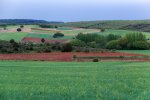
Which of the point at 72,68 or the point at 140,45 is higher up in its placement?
the point at 72,68

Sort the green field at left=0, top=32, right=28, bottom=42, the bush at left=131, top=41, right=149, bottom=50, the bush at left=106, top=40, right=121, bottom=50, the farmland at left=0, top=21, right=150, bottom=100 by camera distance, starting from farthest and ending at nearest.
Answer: the green field at left=0, top=32, right=28, bottom=42 < the bush at left=106, top=40, right=121, bottom=50 < the bush at left=131, top=41, right=149, bottom=50 < the farmland at left=0, top=21, right=150, bottom=100

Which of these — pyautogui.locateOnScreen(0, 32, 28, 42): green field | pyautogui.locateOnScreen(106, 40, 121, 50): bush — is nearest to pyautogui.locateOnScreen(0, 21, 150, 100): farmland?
pyautogui.locateOnScreen(0, 32, 28, 42): green field

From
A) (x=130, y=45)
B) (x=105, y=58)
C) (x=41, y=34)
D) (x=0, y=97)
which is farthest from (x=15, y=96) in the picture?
(x=41, y=34)

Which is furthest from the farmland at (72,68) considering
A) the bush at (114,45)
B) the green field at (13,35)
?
the bush at (114,45)

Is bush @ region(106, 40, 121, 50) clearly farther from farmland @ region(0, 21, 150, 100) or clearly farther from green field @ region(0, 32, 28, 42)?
green field @ region(0, 32, 28, 42)

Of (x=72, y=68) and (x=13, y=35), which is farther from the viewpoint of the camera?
(x=13, y=35)

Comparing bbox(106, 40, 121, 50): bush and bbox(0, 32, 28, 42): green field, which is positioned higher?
bbox(0, 32, 28, 42): green field

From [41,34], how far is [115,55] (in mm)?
45463

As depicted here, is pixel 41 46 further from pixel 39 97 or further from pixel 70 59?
pixel 39 97

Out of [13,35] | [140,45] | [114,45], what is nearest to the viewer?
[140,45]

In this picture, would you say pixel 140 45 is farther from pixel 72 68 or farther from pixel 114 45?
pixel 72 68

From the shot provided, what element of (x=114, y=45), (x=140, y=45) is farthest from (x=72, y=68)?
(x=114, y=45)

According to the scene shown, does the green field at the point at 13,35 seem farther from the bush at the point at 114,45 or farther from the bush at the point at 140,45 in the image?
the bush at the point at 140,45

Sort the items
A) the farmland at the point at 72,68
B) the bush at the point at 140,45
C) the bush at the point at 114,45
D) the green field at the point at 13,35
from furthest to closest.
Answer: the green field at the point at 13,35, the bush at the point at 114,45, the bush at the point at 140,45, the farmland at the point at 72,68
